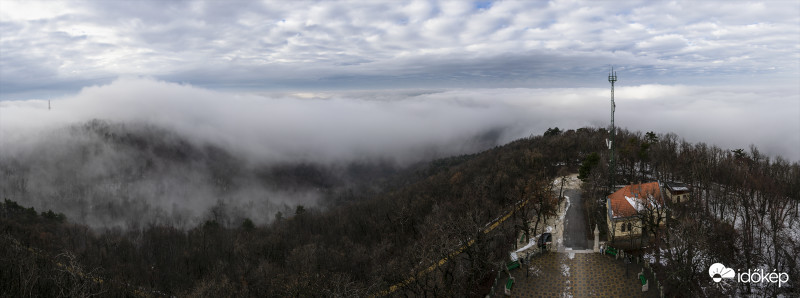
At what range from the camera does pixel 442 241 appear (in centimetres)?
3988

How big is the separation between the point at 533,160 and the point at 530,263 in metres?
59.5

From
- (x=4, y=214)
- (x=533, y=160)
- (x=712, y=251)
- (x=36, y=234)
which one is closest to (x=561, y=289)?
(x=712, y=251)

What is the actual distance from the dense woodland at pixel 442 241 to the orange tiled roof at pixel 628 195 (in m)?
4.13

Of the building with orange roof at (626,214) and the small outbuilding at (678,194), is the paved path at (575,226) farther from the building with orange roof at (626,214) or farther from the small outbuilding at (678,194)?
the small outbuilding at (678,194)

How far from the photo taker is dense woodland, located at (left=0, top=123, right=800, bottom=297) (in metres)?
41.9

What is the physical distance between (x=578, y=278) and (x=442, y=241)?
17969 millimetres

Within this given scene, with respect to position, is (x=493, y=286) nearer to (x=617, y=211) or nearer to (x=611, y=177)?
(x=617, y=211)

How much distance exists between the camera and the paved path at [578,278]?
41.1 meters

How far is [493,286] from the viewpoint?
1697 inches
